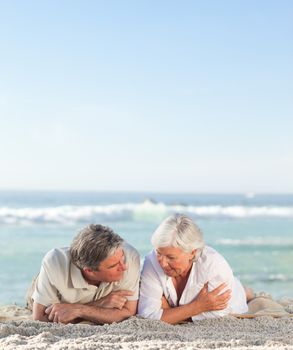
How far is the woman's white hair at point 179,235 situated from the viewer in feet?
13.4

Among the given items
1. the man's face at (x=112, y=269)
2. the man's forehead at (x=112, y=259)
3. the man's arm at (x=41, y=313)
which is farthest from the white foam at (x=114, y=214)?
the man's forehead at (x=112, y=259)

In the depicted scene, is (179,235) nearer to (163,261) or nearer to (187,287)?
(163,261)

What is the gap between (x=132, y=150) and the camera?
25.1 metres

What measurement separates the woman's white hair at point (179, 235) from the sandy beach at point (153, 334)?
1.73 feet

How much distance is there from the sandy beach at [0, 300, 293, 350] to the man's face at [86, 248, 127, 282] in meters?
Result: 0.30

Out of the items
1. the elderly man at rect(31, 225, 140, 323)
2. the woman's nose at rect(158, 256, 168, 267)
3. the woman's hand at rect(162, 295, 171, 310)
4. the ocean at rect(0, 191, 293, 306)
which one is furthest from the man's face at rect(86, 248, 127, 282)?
the woman's hand at rect(162, 295, 171, 310)

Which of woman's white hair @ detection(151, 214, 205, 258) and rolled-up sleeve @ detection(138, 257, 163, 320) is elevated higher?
woman's white hair @ detection(151, 214, 205, 258)

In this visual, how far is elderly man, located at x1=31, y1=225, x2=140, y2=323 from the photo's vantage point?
4.09 meters

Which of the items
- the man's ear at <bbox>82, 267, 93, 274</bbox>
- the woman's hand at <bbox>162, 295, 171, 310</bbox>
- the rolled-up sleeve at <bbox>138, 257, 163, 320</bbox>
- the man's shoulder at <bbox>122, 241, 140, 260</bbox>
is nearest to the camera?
the man's ear at <bbox>82, 267, 93, 274</bbox>

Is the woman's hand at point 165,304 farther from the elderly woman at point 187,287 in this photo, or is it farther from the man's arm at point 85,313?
the man's arm at point 85,313

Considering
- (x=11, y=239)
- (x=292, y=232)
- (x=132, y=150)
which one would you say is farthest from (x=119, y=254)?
(x=132, y=150)

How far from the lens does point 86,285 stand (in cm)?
431

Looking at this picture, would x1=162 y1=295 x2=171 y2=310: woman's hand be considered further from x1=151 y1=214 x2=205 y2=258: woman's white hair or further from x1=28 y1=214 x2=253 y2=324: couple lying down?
x1=151 y1=214 x2=205 y2=258: woman's white hair

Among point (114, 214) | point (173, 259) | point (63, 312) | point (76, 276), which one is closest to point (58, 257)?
point (76, 276)
